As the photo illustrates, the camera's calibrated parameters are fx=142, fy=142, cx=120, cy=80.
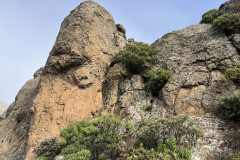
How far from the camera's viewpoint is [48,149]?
10.6 meters

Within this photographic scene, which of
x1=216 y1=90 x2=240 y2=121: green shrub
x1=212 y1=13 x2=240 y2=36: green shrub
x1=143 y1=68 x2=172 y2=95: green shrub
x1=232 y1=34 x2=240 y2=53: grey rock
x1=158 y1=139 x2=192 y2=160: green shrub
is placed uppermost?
x1=212 y1=13 x2=240 y2=36: green shrub

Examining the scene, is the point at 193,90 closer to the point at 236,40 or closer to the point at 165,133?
the point at 165,133

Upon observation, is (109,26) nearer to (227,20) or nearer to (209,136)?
(227,20)

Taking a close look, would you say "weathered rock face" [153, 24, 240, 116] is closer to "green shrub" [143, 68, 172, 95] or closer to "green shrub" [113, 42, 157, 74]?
"green shrub" [143, 68, 172, 95]

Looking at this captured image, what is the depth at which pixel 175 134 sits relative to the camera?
863cm

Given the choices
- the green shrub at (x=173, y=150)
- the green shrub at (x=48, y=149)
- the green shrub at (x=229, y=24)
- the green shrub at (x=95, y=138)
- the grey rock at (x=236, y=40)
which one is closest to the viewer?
the green shrub at (x=173, y=150)

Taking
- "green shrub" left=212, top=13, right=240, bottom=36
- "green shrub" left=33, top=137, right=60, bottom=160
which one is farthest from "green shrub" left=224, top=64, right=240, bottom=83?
"green shrub" left=33, top=137, right=60, bottom=160

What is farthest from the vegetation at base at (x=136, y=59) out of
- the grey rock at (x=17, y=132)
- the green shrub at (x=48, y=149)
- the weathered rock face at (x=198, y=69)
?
the grey rock at (x=17, y=132)

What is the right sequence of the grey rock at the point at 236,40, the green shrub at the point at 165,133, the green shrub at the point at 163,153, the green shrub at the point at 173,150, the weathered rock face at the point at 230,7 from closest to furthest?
the green shrub at the point at 163,153 → the green shrub at the point at 173,150 → the green shrub at the point at 165,133 → the grey rock at the point at 236,40 → the weathered rock face at the point at 230,7

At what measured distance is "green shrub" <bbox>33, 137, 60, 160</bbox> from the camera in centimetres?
1038

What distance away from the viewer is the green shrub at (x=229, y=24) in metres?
15.3

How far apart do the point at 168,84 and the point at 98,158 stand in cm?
913

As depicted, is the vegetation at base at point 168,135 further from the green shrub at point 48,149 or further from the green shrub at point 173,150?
the green shrub at point 48,149

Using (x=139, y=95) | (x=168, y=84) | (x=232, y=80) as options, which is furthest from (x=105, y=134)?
(x=232, y=80)
